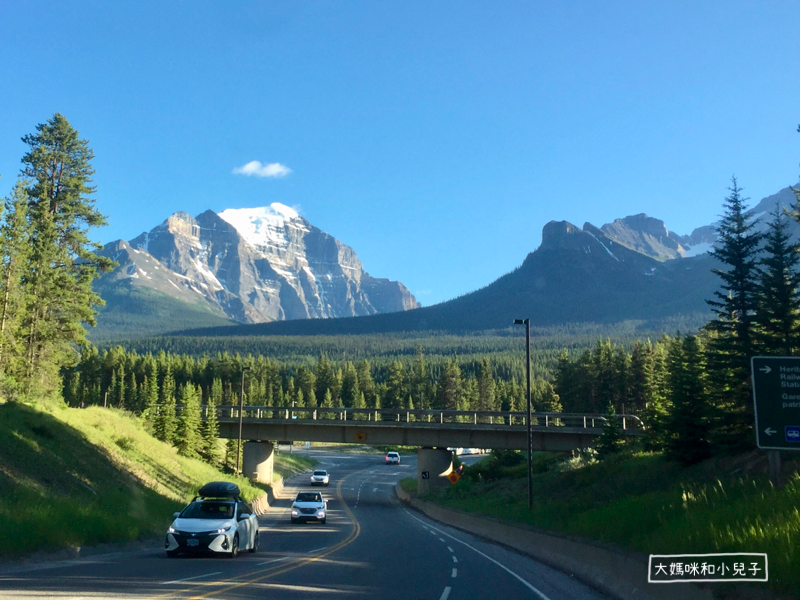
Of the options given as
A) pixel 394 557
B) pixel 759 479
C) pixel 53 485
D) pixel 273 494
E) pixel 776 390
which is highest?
pixel 776 390

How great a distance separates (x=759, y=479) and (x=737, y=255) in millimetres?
18777

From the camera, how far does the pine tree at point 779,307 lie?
2795 cm

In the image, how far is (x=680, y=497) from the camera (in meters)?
16.0

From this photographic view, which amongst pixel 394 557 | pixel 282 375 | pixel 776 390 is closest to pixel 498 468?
pixel 394 557

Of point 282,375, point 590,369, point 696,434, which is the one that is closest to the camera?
point 696,434

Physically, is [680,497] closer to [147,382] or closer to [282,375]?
[147,382]

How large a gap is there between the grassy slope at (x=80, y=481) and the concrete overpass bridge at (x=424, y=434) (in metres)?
14.7

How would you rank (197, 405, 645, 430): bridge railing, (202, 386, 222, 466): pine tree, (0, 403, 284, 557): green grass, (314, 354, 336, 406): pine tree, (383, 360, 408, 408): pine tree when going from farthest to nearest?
(314, 354, 336, 406): pine tree → (383, 360, 408, 408): pine tree → (202, 386, 222, 466): pine tree → (197, 405, 645, 430): bridge railing → (0, 403, 284, 557): green grass

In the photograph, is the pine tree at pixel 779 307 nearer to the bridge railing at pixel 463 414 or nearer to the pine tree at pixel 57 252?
the bridge railing at pixel 463 414

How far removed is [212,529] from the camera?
17.0 meters

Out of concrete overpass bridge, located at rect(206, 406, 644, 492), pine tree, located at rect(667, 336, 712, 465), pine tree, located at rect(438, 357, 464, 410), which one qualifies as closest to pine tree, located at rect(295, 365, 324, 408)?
pine tree, located at rect(438, 357, 464, 410)

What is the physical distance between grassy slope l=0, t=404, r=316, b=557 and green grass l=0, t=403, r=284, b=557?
2 cm

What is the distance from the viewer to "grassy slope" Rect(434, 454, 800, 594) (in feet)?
32.2

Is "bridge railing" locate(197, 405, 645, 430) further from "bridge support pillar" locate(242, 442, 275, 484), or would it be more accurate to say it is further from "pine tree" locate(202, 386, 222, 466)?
"bridge support pillar" locate(242, 442, 275, 484)
